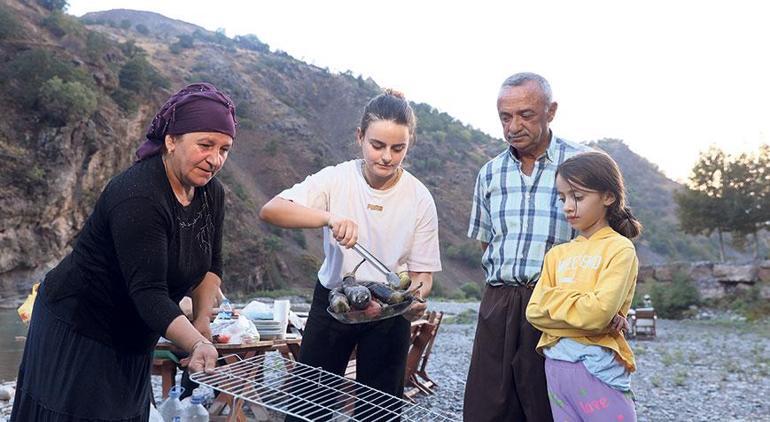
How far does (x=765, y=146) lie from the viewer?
3055cm

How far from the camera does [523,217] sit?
9.21 feet

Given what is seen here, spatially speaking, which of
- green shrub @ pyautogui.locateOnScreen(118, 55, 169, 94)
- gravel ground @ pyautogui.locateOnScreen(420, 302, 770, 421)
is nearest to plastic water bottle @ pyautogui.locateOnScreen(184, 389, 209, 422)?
gravel ground @ pyautogui.locateOnScreen(420, 302, 770, 421)

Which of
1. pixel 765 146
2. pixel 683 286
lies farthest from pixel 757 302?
pixel 765 146

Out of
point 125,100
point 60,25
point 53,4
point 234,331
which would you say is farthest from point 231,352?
point 53,4

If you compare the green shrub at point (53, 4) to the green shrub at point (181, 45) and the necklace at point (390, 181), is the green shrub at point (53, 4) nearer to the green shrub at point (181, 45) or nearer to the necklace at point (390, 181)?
the green shrub at point (181, 45)

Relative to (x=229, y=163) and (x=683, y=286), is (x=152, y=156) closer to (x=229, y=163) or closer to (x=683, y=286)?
(x=683, y=286)

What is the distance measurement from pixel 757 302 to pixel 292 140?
124 ft

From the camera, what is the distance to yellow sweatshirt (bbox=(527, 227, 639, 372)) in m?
2.37

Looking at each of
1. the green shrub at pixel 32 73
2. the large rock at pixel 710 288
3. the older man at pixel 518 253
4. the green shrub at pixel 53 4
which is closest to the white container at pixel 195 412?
the older man at pixel 518 253

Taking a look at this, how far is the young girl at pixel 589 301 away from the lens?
2387 millimetres

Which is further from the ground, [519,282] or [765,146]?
[765,146]

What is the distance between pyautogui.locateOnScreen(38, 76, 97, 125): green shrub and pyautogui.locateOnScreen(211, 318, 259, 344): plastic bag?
84.6 ft

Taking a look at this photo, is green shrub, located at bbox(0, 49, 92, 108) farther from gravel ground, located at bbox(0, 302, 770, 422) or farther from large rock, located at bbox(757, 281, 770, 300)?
large rock, located at bbox(757, 281, 770, 300)

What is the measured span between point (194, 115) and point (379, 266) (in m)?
1.03
